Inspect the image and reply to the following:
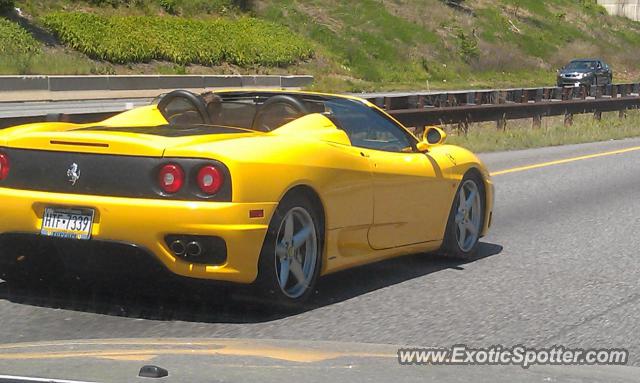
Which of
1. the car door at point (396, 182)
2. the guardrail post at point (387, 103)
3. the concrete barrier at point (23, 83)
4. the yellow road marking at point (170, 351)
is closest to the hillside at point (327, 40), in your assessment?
the concrete barrier at point (23, 83)

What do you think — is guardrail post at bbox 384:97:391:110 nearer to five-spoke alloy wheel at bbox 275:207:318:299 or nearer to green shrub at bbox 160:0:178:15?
five-spoke alloy wheel at bbox 275:207:318:299

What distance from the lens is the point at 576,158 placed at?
57.4ft

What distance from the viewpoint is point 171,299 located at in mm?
6848

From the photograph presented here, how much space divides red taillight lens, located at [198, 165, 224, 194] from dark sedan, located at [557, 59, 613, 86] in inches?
1702

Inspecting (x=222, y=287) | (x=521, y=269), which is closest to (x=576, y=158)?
(x=521, y=269)

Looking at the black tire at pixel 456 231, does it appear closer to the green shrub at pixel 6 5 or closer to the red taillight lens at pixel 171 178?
the red taillight lens at pixel 171 178

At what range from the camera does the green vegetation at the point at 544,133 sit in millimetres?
19172

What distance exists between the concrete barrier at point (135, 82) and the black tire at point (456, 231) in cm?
2237

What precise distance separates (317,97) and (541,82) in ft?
162

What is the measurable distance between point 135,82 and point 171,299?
2705 cm

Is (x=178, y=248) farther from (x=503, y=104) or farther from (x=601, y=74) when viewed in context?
(x=601, y=74)

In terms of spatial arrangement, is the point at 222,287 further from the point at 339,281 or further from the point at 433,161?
the point at 433,161

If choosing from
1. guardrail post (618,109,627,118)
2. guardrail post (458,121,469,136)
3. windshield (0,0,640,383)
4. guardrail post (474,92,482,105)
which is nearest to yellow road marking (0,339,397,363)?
windshield (0,0,640,383)

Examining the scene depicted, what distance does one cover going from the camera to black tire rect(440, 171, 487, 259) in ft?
27.0
